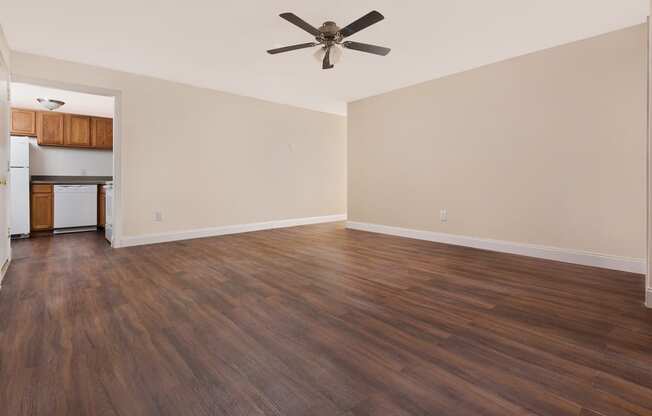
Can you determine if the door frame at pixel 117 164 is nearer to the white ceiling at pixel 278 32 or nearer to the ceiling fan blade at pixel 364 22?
the white ceiling at pixel 278 32

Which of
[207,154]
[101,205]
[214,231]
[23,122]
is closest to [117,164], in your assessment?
[207,154]

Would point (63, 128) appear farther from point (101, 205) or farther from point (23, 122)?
A: point (101, 205)

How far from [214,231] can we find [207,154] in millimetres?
1225

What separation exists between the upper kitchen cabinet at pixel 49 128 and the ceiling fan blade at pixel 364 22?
232 inches

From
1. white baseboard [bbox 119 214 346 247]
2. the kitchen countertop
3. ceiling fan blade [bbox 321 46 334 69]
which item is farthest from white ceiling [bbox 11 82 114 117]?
ceiling fan blade [bbox 321 46 334 69]

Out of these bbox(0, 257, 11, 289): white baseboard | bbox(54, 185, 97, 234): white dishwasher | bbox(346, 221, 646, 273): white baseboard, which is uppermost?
bbox(54, 185, 97, 234): white dishwasher

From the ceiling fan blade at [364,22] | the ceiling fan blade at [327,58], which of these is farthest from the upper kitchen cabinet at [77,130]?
the ceiling fan blade at [364,22]

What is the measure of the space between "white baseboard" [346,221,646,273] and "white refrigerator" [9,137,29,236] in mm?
5836

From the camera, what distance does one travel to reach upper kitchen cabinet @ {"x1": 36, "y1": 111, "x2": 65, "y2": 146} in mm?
5551

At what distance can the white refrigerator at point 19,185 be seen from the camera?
4863 millimetres

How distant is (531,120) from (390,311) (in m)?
2.95

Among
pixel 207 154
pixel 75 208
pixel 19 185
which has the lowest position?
pixel 75 208

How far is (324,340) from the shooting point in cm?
167

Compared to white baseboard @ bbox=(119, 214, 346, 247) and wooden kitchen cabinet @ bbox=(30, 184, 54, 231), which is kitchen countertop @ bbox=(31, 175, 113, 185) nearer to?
wooden kitchen cabinet @ bbox=(30, 184, 54, 231)
